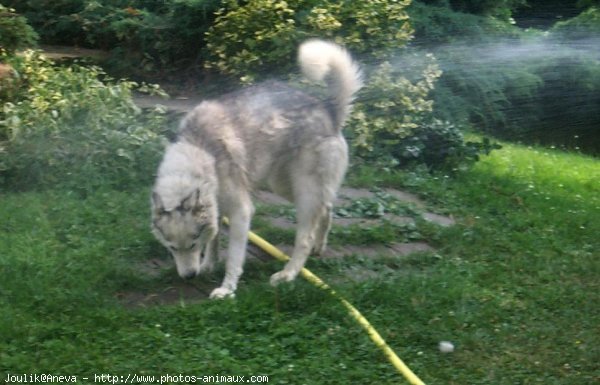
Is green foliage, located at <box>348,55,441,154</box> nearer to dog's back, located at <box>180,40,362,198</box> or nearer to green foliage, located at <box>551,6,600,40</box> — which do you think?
dog's back, located at <box>180,40,362,198</box>

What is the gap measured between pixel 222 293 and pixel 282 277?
1.38 feet

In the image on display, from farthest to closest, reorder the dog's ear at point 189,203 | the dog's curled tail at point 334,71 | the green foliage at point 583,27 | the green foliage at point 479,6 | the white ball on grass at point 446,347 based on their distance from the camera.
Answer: the green foliage at point 583,27 → the green foliage at point 479,6 → the dog's curled tail at point 334,71 → the dog's ear at point 189,203 → the white ball on grass at point 446,347

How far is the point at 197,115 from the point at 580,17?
339 inches

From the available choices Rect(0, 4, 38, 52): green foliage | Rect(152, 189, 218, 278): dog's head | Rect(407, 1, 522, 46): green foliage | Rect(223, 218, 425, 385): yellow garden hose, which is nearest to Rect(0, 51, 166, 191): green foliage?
Rect(0, 4, 38, 52): green foliage

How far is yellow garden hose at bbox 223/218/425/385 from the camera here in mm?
4594

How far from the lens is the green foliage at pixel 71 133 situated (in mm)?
7191

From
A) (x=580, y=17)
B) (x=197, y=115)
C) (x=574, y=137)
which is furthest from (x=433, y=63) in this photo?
(x=574, y=137)

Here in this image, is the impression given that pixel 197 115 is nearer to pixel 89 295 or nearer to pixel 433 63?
pixel 89 295

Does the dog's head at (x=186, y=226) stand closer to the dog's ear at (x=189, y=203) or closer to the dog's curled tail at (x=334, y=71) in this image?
the dog's ear at (x=189, y=203)

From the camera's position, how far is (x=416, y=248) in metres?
6.63

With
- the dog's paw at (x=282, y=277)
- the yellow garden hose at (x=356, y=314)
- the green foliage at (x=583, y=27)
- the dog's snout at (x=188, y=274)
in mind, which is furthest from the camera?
the green foliage at (x=583, y=27)

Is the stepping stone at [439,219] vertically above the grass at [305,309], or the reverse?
the grass at [305,309]

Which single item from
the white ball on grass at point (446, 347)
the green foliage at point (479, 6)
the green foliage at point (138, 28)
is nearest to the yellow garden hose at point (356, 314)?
the white ball on grass at point (446, 347)

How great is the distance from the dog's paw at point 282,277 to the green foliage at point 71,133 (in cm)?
214
